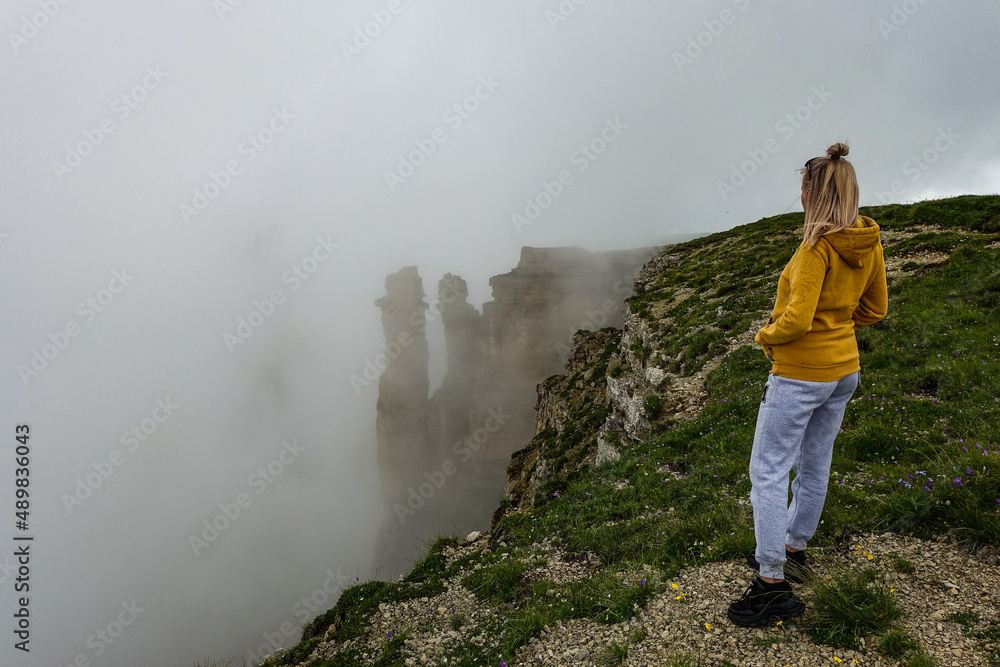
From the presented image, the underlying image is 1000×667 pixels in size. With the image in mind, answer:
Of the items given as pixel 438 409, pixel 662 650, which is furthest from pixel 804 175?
pixel 438 409

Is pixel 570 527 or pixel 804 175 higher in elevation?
pixel 804 175

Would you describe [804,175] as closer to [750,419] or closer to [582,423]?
[750,419]

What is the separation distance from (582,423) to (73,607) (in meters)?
210

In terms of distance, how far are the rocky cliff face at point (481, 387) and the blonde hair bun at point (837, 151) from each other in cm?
7794

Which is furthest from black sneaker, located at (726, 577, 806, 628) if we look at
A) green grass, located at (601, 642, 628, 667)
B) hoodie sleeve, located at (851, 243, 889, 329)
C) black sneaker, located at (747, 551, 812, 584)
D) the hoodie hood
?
the hoodie hood

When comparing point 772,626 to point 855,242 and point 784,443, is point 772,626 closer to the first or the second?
point 784,443

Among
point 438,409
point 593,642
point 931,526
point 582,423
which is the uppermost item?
point 931,526

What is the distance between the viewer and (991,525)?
17.0 ft

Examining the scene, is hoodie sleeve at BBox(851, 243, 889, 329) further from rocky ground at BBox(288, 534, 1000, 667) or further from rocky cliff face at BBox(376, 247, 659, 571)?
rocky cliff face at BBox(376, 247, 659, 571)

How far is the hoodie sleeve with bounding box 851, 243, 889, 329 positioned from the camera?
4657 millimetres

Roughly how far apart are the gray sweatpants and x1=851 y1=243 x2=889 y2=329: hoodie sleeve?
79cm

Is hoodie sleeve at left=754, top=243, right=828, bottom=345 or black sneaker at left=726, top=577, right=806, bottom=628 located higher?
hoodie sleeve at left=754, top=243, right=828, bottom=345

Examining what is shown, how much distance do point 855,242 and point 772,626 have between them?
14.7 ft

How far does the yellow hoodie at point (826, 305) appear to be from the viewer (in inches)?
165
